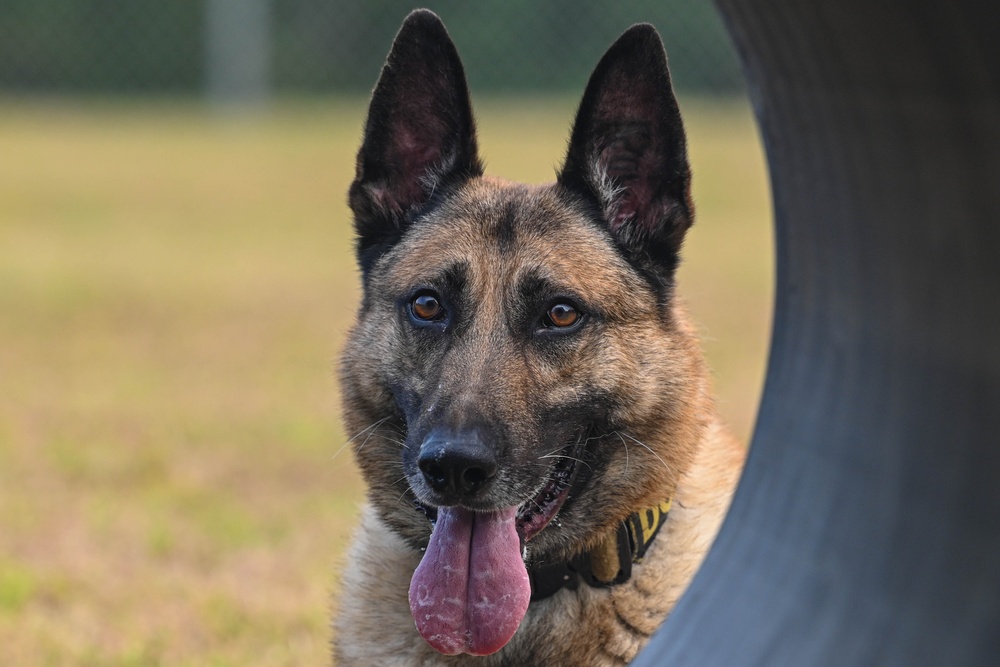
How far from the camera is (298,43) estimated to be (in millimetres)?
21922

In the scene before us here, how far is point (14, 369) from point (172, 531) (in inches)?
145

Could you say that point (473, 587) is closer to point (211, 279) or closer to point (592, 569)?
point (592, 569)

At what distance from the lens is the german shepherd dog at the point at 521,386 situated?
3133 millimetres

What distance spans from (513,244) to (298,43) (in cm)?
1941

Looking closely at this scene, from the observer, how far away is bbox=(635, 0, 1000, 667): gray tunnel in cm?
200

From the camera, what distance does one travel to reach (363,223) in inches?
148

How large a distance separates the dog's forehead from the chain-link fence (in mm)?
16313

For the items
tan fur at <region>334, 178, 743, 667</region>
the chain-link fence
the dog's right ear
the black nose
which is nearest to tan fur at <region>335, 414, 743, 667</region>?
tan fur at <region>334, 178, 743, 667</region>

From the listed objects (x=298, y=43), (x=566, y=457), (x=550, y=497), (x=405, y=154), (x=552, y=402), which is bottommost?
(x=550, y=497)

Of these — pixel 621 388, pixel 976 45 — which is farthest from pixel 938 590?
pixel 621 388

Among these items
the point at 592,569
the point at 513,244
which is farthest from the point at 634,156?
the point at 592,569

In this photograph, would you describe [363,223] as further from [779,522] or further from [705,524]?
[779,522]

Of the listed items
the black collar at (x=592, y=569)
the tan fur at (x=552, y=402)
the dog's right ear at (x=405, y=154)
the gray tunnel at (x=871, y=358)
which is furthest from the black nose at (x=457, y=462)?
the dog's right ear at (x=405, y=154)

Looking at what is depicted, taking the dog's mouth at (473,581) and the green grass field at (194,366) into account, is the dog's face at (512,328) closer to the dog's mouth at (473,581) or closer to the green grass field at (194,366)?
the dog's mouth at (473,581)
